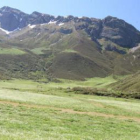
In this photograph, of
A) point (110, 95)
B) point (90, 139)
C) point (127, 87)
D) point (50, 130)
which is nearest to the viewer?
point (90, 139)

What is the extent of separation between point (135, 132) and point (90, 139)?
10443 millimetres

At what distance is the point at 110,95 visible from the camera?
103125mm

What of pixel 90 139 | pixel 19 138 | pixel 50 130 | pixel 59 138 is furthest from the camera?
pixel 50 130

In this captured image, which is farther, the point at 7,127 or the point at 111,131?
the point at 111,131

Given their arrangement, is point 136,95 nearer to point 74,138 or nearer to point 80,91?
point 80,91

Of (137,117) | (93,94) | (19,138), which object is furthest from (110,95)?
(19,138)

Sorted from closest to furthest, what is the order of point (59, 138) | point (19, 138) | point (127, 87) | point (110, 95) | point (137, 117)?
point (19, 138) < point (59, 138) < point (137, 117) < point (110, 95) < point (127, 87)

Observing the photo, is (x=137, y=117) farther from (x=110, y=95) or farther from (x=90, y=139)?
(x=110, y=95)

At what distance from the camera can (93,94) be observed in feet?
342

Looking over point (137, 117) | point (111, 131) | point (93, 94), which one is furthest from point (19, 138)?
point (93, 94)

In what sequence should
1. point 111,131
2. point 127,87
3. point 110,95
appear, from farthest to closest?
point 127,87 < point 110,95 < point 111,131

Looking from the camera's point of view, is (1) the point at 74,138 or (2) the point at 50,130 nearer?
(1) the point at 74,138

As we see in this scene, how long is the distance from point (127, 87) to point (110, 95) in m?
75.7

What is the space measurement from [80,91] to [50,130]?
267ft
